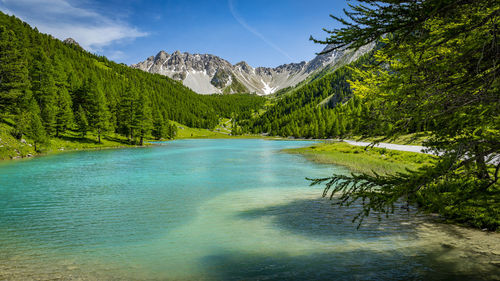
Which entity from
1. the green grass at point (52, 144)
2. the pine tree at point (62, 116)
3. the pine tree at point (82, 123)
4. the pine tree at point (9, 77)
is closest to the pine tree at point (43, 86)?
the pine tree at point (62, 116)

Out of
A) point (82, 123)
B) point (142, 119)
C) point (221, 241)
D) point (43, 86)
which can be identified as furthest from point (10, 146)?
point (221, 241)

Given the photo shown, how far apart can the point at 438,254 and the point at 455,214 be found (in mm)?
4217

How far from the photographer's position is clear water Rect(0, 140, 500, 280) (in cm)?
813

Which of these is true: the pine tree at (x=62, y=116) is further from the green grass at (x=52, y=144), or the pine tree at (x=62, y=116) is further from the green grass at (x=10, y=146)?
the green grass at (x=10, y=146)

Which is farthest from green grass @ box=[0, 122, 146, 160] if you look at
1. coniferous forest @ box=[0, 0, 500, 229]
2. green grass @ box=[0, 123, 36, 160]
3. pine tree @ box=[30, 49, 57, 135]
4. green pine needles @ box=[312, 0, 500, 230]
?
green pine needles @ box=[312, 0, 500, 230]

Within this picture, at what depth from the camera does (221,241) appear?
10.9 m

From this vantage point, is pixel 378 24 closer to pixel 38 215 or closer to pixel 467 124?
pixel 467 124

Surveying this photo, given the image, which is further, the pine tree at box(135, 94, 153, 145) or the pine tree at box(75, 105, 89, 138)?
the pine tree at box(135, 94, 153, 145)

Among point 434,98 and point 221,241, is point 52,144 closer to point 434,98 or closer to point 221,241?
point 221,241

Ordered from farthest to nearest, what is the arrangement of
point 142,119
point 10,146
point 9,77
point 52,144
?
point 142,119 → point 52,144 → point 9,77 → point 10,146

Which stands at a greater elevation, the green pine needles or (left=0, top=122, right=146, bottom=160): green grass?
the green pine needles

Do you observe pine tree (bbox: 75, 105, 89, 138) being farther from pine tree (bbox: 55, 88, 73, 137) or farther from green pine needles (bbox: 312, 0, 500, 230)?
green pine needles (bbox: 312, 0, 500, 230)

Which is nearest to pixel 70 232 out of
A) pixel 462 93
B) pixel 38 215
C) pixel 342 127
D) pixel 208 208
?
pixel 38 215

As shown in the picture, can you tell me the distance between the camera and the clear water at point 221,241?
8.13m
